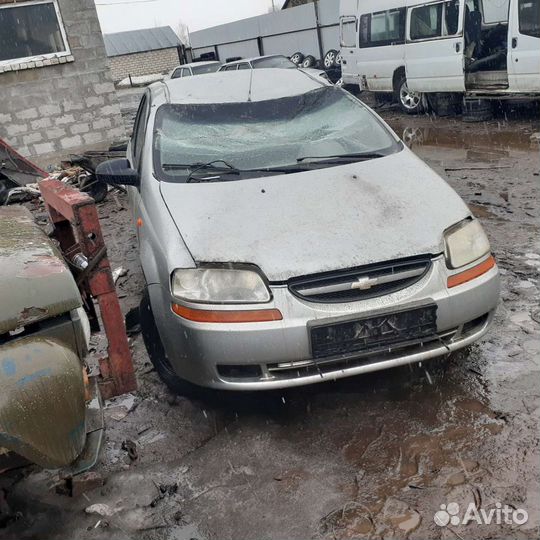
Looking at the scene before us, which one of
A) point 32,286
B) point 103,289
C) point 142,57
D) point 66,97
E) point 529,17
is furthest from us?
point 142,57

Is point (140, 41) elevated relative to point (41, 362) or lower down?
lower down

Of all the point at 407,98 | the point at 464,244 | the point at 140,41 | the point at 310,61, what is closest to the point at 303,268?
the point at 464,244

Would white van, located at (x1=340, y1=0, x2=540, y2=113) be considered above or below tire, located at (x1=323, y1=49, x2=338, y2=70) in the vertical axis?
above

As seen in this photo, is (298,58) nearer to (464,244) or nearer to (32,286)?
(464,244)

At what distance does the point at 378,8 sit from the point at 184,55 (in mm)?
33088

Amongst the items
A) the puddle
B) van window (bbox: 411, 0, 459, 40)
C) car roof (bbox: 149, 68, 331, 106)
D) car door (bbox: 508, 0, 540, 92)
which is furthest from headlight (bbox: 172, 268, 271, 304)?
van window (bbox: 411, 0, 459, 40)

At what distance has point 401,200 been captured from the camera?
3230mm

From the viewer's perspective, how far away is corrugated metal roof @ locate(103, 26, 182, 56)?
4578cm

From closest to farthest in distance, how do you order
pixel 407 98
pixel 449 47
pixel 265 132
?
pixel 265 132, pixel 449 47, pixel 407 98

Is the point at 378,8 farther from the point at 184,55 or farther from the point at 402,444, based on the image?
the point at 184,55

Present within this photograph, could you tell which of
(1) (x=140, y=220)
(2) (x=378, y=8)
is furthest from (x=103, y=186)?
(2) (x=378, y=8)

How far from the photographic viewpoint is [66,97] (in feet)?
33.6

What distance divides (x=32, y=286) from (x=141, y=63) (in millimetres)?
47684

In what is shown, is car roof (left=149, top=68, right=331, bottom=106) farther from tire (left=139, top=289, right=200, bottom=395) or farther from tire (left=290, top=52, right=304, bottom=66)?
tire (left=290, top=52, right=304, bottom=66)
